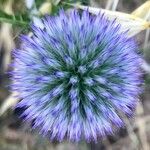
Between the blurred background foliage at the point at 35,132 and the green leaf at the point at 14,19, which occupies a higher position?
the green leaf at the point at 14,19

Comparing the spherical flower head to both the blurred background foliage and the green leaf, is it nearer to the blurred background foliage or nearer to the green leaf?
the green leaf

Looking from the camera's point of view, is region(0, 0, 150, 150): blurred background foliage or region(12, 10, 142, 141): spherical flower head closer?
region(12, 10, 142, 141): spherical flower head

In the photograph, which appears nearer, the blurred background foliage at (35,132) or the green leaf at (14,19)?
the green leaf at (14,19)

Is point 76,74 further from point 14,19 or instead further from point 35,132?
point 35,132

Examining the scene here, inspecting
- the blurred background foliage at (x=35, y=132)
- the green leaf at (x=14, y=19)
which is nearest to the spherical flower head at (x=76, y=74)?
the green leaf at (x=14, y=19)

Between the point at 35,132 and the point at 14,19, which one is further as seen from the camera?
the point at 35,132

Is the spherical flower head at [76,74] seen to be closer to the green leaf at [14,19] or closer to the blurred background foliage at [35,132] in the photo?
the green leaf at [14,19]

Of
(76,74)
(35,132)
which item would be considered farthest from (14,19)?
(35,132)

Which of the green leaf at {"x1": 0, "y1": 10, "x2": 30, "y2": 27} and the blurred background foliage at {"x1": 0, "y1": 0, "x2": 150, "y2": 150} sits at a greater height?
the green leaf at {"x1": 0, "y1": 10, "x2": 30, "y2": 27}

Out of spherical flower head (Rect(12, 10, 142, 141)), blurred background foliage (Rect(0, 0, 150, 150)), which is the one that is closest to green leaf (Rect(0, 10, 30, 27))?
spherical flower head (Rect(12, 10, 142, 141))
